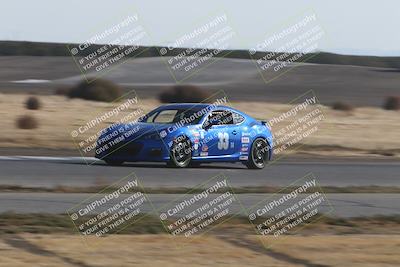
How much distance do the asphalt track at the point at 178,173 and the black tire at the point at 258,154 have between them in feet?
0.60

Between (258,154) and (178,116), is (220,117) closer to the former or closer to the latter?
(178,116)

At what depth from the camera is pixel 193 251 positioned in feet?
33.2

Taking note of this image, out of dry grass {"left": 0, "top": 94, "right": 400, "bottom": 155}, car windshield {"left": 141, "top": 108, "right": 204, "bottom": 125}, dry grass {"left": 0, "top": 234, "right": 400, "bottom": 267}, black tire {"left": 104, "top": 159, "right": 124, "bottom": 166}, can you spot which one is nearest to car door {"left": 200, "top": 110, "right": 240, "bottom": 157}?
car windshield {"left": 141, "top": 108, "right": 204, "bottom": 125}

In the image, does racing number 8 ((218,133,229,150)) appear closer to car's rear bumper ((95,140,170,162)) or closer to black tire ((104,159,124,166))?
car's rear bumper ((95,140,170,162))

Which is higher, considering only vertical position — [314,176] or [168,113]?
[168,113]

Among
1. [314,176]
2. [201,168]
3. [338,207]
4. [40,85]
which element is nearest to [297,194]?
[338,207]

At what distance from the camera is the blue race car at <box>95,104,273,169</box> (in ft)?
64.5

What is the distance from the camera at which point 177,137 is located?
19.7m

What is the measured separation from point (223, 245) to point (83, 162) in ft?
35.4

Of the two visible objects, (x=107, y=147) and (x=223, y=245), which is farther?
(x=107, y=147)

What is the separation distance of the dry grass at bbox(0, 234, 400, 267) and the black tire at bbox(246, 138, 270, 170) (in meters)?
9.67

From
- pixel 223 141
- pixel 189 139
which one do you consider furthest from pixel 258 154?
pixel 189 139

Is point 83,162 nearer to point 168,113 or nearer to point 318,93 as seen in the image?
point 168,113

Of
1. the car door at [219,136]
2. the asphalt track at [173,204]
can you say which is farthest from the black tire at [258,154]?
the asphalt track at [173,204]
